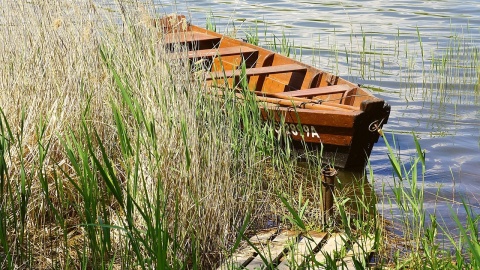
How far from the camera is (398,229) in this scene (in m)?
5.70

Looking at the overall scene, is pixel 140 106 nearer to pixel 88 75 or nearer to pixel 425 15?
pixel 88 75

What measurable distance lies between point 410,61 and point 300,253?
765 cm

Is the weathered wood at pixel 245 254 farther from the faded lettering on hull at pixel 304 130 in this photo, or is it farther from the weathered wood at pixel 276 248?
the faded lettering on hull at pixel 304 130

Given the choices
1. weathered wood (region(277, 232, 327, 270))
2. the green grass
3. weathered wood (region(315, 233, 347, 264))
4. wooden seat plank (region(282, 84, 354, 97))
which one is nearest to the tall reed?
the green grass

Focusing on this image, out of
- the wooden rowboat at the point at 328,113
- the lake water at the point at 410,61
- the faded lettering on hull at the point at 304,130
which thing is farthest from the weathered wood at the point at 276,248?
the faded lettering on hull at the point at 304,130

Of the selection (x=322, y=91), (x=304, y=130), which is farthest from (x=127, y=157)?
(x=322, y=91)

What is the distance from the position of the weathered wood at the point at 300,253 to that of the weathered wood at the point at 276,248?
0.07m

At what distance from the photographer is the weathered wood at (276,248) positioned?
458cm

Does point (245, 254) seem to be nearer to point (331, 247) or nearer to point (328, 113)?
point (331, 247)

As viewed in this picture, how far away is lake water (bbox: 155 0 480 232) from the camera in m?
8.00

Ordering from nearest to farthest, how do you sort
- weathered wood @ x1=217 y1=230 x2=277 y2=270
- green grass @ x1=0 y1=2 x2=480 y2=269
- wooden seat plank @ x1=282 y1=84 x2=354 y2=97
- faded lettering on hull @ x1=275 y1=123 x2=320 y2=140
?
green grass @ x1=0 y1=2 x2=480 y2=269 < weathered wood @ x1=217 y1=230 x2=277 y2=270 < faded lettering on hull @ x1=275 y1=123 x2=320 y2=140 < wooden seat plank @ x1=282 y1=84 x2=354 y2=97

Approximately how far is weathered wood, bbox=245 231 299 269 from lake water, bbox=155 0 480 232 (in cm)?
88

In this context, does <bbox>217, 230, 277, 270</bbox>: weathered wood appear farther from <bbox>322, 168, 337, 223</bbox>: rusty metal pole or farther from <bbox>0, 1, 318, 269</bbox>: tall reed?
<bbox>322, 168, 337, 223</bbox>: rusty metal pole

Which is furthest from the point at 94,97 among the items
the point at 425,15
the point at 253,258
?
the point at 425,15
